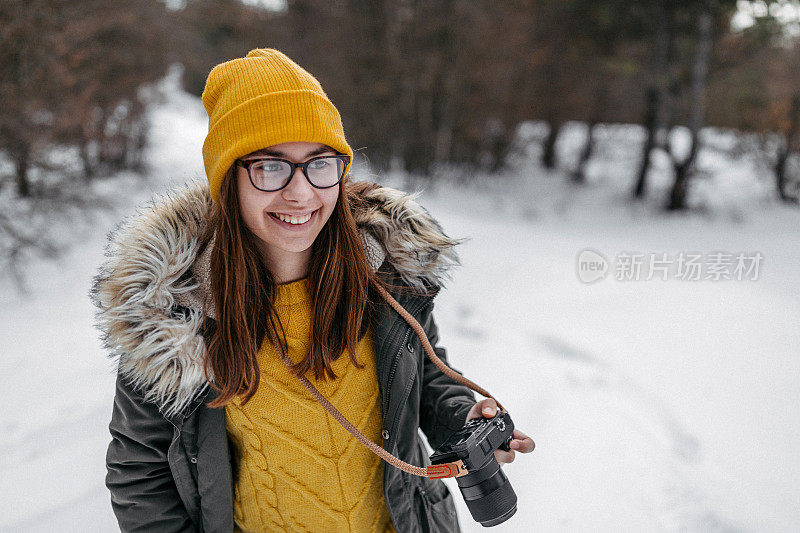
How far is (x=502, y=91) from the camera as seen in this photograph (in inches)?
434

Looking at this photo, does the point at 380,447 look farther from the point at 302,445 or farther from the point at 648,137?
the point at 648,137

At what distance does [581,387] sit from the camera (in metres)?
3.36

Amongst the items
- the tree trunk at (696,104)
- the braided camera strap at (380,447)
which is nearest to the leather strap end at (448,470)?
the braided camera strap at (380,447)

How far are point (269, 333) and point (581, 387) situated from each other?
2651 mm

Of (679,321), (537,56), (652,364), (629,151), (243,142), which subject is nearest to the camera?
(243,142)

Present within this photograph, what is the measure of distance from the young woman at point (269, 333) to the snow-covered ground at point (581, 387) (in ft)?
0.84

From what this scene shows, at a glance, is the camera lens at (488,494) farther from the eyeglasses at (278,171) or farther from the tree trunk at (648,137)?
the tree trunk at (648,137)

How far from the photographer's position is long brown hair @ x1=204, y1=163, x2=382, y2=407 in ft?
3.91

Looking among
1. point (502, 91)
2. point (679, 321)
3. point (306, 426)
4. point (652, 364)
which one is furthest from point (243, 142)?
point (502, 91)

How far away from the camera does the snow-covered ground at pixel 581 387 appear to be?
7.97 ft

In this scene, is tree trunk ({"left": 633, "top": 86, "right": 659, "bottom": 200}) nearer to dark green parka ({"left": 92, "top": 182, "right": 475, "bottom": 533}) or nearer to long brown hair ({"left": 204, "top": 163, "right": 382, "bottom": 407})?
dark green parka ({"left": 92, "top": 182, "right": 475, "bottom": 533})

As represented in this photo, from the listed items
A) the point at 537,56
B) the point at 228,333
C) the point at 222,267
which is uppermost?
the point at 537,56

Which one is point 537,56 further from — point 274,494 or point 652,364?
point 274,494

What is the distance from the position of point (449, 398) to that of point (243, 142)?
0.87 meters
